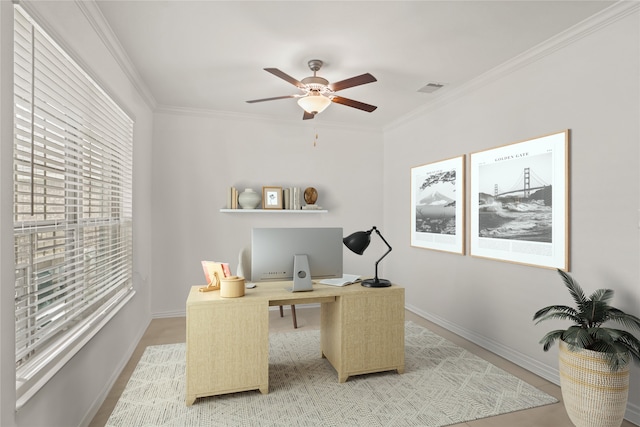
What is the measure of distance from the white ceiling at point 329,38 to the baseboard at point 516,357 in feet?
8.38

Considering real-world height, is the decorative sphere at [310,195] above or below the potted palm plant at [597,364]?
above

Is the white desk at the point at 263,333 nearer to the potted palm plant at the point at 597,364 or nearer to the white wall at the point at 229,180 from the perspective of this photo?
the potted palm plant at the point at 597,364

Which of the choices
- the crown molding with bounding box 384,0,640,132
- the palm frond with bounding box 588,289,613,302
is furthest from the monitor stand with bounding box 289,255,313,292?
the crown molding with bounding box 384,0,640,132

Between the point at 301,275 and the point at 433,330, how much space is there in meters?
2.06

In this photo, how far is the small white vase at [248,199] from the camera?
4.60 m

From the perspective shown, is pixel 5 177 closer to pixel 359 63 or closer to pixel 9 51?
pixel 9 51

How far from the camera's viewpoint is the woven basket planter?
6.62 ft

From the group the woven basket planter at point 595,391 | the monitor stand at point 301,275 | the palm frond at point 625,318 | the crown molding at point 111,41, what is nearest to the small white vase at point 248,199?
the crown molding at point 111,41

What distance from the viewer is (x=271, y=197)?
4781 millimetres

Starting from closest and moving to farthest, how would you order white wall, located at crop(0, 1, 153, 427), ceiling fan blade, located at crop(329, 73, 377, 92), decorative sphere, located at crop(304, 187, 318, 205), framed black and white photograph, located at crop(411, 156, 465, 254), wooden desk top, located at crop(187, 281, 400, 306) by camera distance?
white wall, located at crop(0, 1, 153, 427)
wooden desk top, located at crop(187, 281, 400, 306)
ceiling fan blade, located at crop(329, 73, 377, 92)
framed black and white photograph, located at crop(411, 156, 465, 254)
decorative sphere, located at crop(304, 187, 318, 205)

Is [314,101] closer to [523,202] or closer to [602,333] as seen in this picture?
[523,202]

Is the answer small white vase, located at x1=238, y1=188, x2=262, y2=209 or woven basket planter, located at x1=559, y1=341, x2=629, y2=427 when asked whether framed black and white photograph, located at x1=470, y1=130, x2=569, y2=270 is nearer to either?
woven basket planter, located at x1=559, y1=341, x2=629, y2=427

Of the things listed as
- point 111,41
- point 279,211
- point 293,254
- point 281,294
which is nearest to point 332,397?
point 281,294

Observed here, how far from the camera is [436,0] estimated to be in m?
2.26
